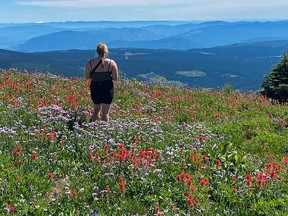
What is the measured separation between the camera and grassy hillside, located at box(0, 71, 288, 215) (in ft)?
18.9

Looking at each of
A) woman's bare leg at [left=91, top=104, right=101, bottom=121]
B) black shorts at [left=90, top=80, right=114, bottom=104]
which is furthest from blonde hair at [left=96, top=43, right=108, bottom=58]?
woman's bare leg at [left=91, top=104, right=101, bottom=121]

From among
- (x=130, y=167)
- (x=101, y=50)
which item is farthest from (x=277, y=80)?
(x=130, y=167)

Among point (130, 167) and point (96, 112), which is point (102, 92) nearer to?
point (96, 112)

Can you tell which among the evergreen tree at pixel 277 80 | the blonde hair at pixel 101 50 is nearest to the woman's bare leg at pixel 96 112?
the blonde hair at pixel 101 50

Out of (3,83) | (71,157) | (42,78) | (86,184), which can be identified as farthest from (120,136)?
(42,78)

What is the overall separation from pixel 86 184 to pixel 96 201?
472 mm

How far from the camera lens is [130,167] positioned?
6727 mm

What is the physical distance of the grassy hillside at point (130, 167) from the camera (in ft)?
18.9

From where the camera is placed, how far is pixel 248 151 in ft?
32.0

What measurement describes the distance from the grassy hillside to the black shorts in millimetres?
521

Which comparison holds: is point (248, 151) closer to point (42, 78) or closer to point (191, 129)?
point (191, 129)

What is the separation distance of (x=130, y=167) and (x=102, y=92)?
364 cm

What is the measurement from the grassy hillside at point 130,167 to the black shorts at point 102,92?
521 mm

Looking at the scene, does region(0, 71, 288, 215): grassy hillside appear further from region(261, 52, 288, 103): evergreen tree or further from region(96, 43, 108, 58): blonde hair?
region(261, 52, 288, 103): evergreen tree
